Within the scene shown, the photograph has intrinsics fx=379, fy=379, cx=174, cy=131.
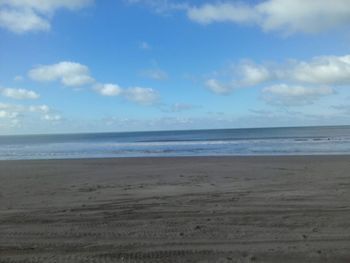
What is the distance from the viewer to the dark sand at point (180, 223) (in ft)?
18.0

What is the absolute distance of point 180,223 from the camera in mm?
7215

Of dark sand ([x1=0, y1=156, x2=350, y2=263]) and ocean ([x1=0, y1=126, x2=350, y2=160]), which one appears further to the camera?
ocean ([x1=0, y1=126, x2=350, y2=160])

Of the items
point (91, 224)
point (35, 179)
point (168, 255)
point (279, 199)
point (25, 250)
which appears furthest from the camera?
point (35, 179)

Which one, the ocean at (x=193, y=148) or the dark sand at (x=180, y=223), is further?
the ocean at (x=193, y=148)

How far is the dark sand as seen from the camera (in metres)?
5.49

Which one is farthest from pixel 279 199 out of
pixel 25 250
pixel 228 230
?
pixel 25 250

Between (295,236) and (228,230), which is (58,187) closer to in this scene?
(228,230)

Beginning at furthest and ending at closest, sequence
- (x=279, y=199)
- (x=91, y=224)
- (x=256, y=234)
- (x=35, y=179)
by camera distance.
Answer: (x=35, y=179) < (x=279, y=199) < (x=91, y=224) < (x=256, y=234)

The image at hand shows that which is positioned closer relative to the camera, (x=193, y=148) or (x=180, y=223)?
(x=180, y=223)

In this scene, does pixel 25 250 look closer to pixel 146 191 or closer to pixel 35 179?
pixel 146 191

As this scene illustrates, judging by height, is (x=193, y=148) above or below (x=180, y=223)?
above

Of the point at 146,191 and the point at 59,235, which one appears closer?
the point at 59,235

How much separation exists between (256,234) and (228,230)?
1.67 ft

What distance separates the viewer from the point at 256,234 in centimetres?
637
